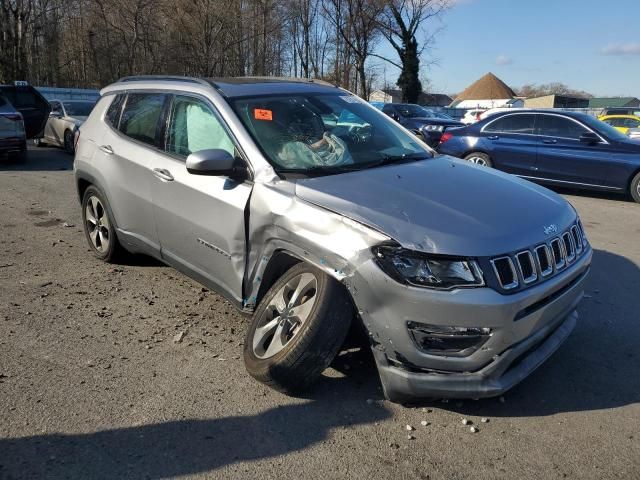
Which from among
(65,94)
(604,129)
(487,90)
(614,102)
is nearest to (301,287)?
(604,129)

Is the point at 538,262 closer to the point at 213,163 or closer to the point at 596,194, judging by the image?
the point at 213,163

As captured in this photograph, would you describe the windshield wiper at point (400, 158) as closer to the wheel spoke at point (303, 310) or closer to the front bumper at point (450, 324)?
the wheel spoke at point (303, 310)

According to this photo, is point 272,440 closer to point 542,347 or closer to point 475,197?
point 542,347

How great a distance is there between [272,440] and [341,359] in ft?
3.03

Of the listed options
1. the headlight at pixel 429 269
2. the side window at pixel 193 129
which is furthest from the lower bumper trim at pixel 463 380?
the side window at pixel 193 129

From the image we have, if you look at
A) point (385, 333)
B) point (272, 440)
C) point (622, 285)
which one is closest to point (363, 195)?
point (385, 333)

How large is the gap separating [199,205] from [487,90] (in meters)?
105

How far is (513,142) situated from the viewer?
10492 mm

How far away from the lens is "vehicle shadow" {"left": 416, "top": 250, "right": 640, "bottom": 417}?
3.13m

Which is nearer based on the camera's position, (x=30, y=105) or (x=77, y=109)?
(x=30, y=105)

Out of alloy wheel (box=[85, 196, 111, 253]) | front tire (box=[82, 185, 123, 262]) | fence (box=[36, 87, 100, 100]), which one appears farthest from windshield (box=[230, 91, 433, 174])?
fence (box=[36, 87, 100, 100])

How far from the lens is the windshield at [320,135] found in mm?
3596

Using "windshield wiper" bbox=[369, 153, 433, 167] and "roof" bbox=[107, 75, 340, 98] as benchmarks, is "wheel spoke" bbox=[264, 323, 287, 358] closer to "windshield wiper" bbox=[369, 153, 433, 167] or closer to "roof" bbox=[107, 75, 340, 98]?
"windshield wiper" bbox=[369, 153, 433, 167]

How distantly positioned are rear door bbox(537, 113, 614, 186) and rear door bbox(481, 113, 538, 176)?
16 centimetres
